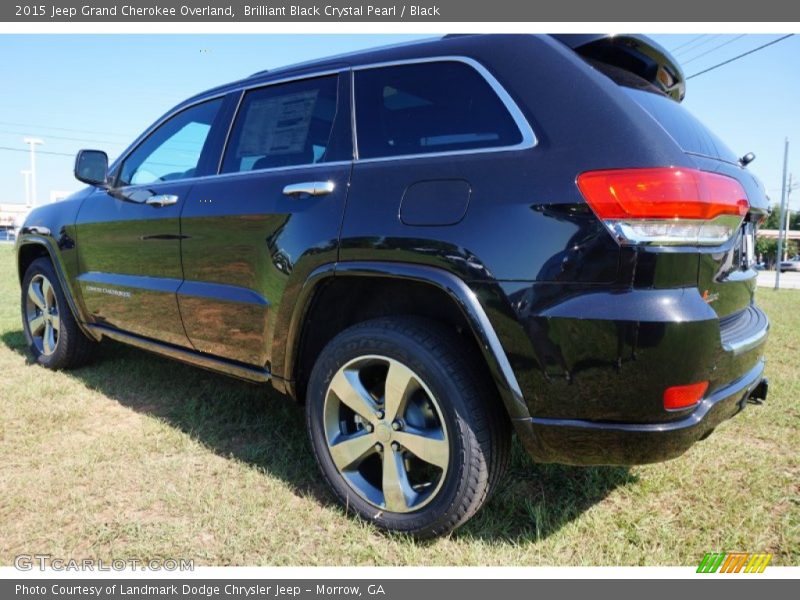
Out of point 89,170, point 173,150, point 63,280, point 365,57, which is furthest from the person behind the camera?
point 63,280

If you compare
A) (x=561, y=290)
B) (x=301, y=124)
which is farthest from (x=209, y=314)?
(x=561, y=290)

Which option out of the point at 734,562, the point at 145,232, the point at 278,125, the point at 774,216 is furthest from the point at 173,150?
the point at 774,216

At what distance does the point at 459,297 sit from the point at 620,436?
2.17ft

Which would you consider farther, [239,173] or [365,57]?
[239,173]

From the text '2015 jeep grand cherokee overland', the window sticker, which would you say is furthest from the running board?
the window sticker

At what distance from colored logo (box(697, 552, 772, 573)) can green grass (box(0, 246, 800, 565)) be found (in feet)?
0.11

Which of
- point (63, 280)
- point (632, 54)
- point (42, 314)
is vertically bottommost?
point (42, 314)

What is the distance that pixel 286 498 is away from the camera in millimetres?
2428

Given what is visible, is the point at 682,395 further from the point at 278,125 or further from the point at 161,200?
the point at 161,200

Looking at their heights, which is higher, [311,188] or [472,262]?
[311,188]

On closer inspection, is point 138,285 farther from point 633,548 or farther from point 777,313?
point 777,313

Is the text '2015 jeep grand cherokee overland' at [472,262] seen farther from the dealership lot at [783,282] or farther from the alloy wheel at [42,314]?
the dealership lot at [783,282]

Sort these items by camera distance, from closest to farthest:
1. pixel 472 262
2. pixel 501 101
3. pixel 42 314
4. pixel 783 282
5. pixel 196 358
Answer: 1. pixel 472 262
2. pixel 501 101
3. pixel 196 358
4. pixel 42 314
5. pixel 783 282

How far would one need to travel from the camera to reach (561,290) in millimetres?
1721
